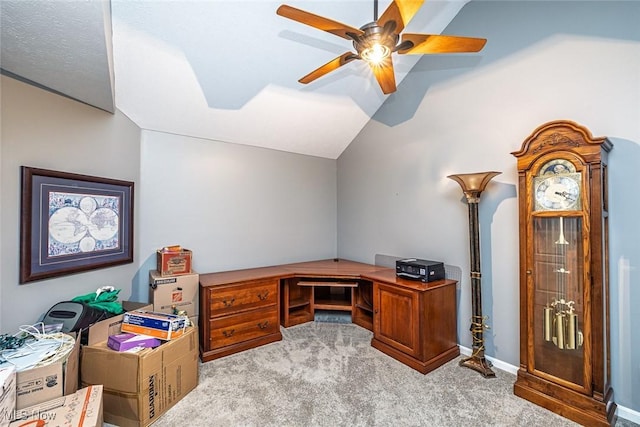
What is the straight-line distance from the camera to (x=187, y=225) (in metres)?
3.08

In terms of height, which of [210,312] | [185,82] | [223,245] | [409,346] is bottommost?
[409,346]

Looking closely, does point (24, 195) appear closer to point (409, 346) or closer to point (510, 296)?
point (409, 346)

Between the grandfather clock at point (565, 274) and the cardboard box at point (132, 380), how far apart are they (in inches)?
96.6

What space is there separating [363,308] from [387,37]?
273 cm

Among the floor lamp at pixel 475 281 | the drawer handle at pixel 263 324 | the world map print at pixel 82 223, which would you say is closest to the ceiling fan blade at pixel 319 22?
the floor lamp at pixel 475 281

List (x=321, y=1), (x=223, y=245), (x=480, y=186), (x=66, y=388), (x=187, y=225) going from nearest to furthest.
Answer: (x=66, y=388)
(x=321, y=1)
(x=480, y=186)
(x=187, y=225)
(x=223, y=245)

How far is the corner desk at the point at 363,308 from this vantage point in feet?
7.93

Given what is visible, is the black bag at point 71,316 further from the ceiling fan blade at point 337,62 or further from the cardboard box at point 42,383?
the ceiling fan blade at point 337,62

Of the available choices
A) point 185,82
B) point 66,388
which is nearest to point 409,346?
point 66,388

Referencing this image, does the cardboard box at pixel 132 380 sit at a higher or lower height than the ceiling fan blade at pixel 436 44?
lower

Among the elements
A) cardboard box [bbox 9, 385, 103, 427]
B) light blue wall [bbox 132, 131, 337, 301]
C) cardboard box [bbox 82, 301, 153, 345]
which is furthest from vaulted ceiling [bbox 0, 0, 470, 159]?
cardboard box [bbox 9, 385, 103, 427]

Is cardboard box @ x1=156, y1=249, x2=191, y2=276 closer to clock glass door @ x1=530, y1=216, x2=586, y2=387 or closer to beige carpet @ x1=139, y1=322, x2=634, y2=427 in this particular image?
beige carpet @ x1=139, y1=322, x2=634, y2=427

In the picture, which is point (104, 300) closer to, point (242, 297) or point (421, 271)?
point (242, 297)

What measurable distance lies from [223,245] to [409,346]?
7.24 ft
